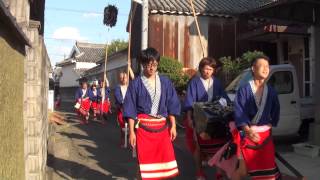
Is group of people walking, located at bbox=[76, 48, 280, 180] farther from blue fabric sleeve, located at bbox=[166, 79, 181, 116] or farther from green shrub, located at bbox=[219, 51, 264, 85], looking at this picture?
green shrub, located at bbox=[219, 51, 264, 85]

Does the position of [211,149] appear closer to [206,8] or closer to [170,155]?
[170,155]

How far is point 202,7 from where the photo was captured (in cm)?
1928

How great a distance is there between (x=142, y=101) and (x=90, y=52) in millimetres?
49566

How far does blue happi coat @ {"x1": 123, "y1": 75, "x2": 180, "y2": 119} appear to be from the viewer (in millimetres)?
5492

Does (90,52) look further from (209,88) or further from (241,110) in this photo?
(241,110)

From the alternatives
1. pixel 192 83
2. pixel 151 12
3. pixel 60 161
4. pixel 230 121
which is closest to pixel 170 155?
pixel 230 121

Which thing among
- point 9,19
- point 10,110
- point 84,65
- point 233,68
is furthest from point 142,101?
point 84,65

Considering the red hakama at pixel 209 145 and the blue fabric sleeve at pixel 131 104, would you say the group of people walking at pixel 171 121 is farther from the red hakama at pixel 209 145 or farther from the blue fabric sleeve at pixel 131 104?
the red hakama at pixel 209 145

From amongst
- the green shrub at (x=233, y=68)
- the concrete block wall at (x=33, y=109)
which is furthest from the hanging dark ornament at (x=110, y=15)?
the concrete block wall at (x=33, y=109)

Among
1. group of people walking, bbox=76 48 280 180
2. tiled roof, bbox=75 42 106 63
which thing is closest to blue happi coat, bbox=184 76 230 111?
group of people walking, bbox=76 48 280 180

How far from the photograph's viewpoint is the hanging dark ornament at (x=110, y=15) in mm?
12055

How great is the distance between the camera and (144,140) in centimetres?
552

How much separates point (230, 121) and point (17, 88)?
2733 mm

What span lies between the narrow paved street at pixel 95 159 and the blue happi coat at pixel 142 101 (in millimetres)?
2018
